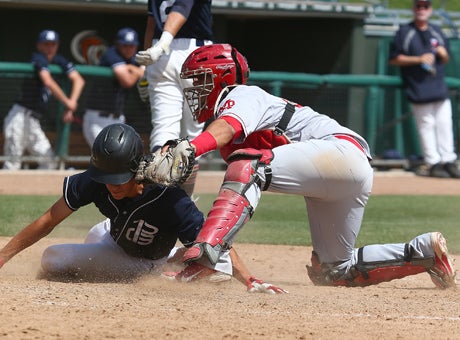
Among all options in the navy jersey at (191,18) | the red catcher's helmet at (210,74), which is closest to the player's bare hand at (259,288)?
the red catcher's helmet at (210,74)

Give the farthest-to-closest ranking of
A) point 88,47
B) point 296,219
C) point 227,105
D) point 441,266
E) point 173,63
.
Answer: point 88,47, point 296,219, point 173,63, point 441,266, point 227,105

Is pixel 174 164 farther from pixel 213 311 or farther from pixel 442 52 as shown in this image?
pixel 442 52

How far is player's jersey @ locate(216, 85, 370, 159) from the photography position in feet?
15.6

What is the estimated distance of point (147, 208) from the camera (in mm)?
5090

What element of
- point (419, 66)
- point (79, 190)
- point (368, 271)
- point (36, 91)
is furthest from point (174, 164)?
point (419, 66)

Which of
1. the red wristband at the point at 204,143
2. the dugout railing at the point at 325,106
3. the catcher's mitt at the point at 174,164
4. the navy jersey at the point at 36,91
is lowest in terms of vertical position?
the dugout railing at the point at 325,106

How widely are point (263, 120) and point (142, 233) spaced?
92cm

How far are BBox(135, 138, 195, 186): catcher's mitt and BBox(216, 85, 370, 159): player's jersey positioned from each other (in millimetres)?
309

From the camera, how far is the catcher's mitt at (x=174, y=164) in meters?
4.53

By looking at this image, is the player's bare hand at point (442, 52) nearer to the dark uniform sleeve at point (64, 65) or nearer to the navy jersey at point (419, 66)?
the navy jersey at point (419, 66)

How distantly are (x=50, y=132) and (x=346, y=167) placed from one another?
7.82m

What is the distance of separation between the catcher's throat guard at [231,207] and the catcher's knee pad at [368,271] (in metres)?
1.11

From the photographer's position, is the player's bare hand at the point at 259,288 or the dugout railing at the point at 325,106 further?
the dugout railing at the point at 325,106

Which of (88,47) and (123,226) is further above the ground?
(123,226)
